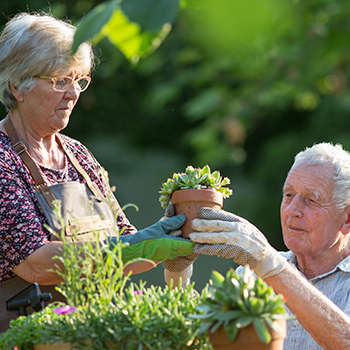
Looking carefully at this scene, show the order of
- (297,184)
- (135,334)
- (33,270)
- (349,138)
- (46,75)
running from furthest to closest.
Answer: (349,138) → (297,184) → (46,75) → (33,270) → (135,334)

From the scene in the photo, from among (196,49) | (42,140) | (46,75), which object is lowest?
(42,140)

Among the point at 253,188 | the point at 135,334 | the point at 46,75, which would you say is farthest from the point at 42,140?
the point at 253,188

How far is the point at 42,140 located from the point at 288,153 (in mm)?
4779

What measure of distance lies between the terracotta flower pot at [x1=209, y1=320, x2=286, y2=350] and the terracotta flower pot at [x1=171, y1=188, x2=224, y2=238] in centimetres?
77

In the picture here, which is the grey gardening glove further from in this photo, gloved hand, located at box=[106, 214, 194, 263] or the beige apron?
the beige apron

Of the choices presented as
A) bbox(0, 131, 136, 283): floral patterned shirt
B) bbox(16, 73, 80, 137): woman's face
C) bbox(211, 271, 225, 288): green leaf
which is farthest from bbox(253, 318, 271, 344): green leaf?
bbox(16, 73, 80, 137): woman's face

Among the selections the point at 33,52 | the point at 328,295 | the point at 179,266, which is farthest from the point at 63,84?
the point at 328,295

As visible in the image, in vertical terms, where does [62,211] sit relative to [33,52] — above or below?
below

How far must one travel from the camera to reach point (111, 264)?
1431 mm

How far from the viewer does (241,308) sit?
1312mm

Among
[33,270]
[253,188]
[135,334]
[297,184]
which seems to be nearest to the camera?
[135,334]

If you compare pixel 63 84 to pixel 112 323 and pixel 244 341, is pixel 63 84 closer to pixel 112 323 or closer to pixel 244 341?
pixel 112 323

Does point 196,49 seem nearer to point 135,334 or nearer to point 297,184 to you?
point 297,184

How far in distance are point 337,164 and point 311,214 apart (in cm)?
25
